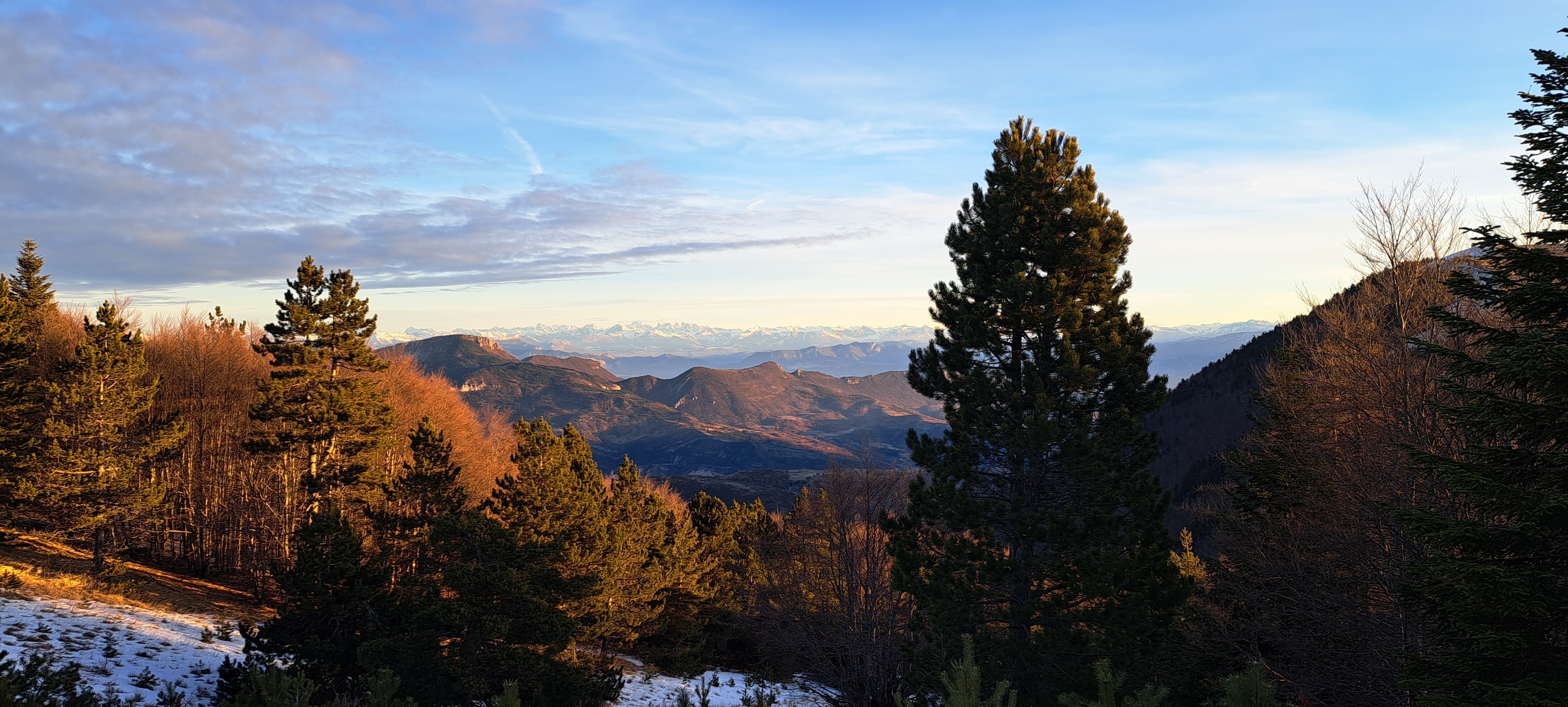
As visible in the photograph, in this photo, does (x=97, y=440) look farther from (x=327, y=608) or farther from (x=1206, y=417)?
(x=1206, y=417)

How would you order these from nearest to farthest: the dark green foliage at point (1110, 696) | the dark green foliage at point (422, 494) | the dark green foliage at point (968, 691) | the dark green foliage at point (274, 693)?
the dark green foliage at point (968, 691)
the dark green foliage at point (1110, 696)
the dark green foliage at point (274, 693)
the dark green foliage at point (422, 494)

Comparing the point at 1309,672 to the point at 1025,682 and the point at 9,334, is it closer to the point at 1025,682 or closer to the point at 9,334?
the point at 1025,682

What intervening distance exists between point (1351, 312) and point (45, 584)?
39296 millimetres

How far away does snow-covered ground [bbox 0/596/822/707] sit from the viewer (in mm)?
13992

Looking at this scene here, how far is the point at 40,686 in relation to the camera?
11531mm

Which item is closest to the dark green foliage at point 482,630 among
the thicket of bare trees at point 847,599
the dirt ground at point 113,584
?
the thicket of bare trees at point 847,599

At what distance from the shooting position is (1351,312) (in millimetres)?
18375

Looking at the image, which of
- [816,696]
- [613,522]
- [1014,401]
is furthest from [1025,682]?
[613,522]

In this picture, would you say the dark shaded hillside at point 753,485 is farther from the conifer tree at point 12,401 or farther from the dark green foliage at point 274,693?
the dark green foliage at point 274,693

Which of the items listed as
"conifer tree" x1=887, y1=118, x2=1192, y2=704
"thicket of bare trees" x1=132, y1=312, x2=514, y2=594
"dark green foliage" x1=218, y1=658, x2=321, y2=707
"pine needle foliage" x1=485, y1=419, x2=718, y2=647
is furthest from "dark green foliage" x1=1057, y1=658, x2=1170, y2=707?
"thicket of bare trees" x1=132, y1=312, x2=514, y2=594

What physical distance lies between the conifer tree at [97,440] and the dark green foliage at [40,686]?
14.2m

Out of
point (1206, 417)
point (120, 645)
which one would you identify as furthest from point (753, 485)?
point (120, 645)

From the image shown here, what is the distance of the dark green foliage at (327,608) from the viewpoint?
53.2ft

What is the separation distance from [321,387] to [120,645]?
14.2 m
